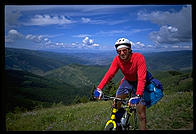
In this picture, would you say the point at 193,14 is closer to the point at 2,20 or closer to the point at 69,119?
the point at 69,119

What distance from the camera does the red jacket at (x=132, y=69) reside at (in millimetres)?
5227

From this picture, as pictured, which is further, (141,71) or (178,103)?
(178,103)

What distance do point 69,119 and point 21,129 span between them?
5.67 feet

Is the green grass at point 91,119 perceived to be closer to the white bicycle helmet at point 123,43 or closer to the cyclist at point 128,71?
the cyclist at point 128,71

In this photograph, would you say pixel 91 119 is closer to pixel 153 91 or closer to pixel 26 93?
pixel 153 91

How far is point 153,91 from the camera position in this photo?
19.2 feet

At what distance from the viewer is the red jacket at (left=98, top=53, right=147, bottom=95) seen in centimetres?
523

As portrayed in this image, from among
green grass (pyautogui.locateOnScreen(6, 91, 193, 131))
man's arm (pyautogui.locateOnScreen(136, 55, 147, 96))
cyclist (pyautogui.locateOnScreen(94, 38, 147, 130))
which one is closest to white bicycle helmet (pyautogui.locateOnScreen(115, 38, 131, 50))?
cyclist (pyautogui.locateOnScreen(94, 38, 147, 130))

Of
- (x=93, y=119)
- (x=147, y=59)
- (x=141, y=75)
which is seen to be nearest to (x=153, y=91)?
(x=141, y=75)

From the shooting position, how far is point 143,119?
5555mm

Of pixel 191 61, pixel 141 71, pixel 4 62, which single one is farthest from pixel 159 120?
pixel 4 62

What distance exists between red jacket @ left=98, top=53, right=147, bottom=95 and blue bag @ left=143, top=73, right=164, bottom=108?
49cm

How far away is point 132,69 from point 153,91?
0.97 m

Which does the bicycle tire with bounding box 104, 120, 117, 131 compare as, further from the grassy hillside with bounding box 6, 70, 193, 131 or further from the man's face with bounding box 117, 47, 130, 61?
the man's face with bounding box 117, 47, 130, 61
